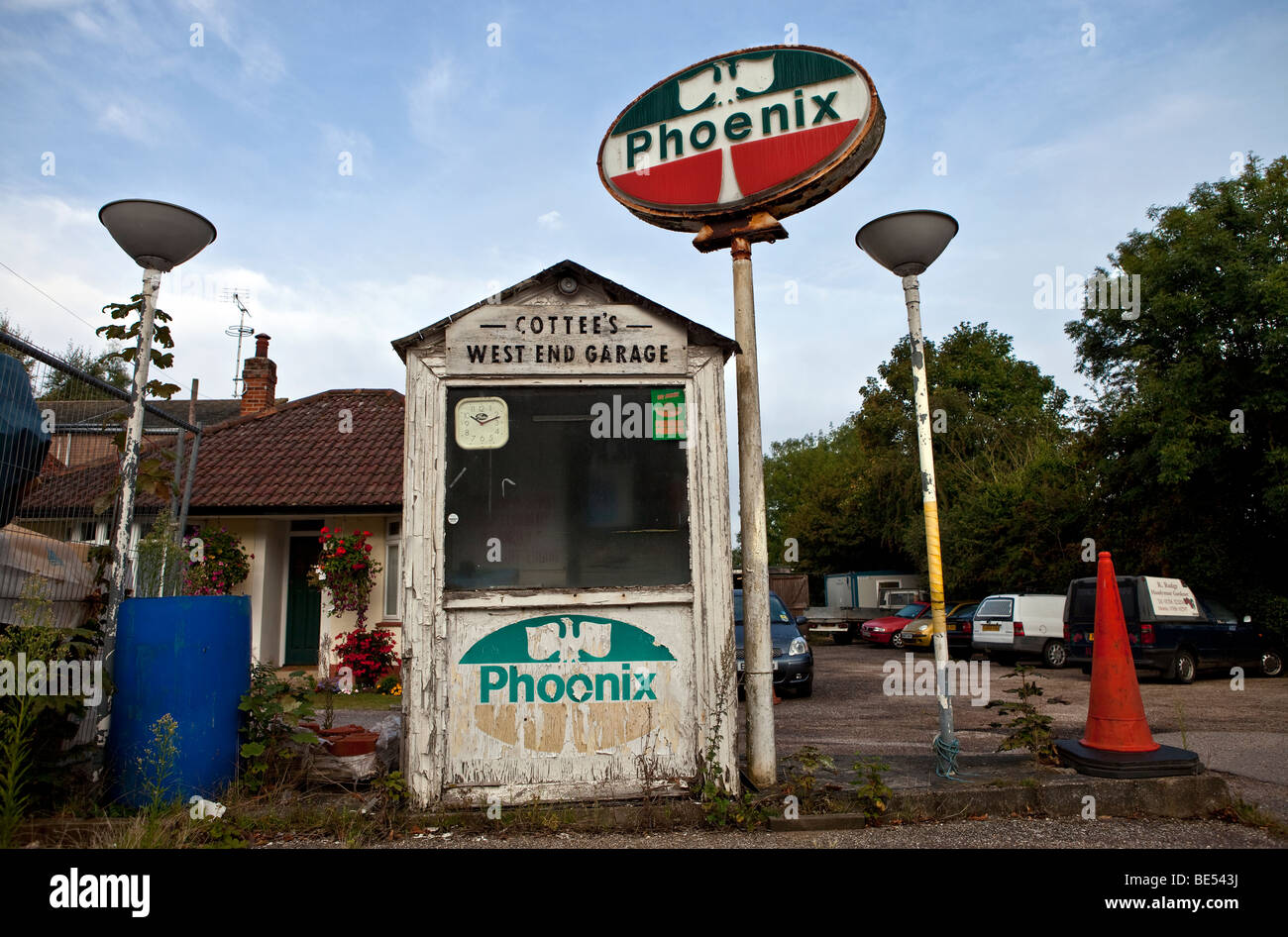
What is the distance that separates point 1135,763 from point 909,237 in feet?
12.0

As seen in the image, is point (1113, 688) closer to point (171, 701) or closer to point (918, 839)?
point (918, 839)

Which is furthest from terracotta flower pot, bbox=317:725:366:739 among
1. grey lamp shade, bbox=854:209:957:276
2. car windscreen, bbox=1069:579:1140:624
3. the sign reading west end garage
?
car windscreen, bbox=1069:579:1140:624

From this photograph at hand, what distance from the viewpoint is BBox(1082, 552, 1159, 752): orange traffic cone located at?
520 centimetres

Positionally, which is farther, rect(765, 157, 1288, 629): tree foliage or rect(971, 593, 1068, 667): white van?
rect(971, 593, 1068, 667): white van

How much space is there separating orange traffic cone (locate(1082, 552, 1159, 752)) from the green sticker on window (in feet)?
9.55

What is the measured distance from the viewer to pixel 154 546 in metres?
5.64

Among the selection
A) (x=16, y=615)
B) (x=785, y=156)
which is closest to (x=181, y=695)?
(x=16, y=615)

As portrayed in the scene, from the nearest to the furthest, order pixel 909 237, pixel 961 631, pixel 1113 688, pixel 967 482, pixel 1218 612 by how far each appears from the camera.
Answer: pixel 1113 688 → pixel 909 237 → pixel 1218 612 → pixel 961 631 → pixel 967 482

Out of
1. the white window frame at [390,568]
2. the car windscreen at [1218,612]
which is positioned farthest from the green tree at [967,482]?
the white window frame at [390,568]

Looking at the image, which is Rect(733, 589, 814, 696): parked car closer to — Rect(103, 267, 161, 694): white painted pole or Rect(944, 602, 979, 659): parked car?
Rect(103, 267, 161, 694): white painted pole

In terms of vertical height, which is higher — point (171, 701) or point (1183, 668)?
point (171, 701)

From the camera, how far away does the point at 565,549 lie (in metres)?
4.98

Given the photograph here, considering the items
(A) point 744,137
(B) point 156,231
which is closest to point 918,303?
(A) point 744,137

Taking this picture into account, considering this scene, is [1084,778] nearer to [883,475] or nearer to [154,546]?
[154,546]
